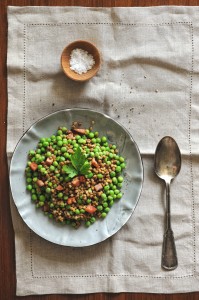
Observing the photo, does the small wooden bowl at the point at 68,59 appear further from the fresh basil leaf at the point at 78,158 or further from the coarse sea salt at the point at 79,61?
the fresh basil leaf at the point at 78,158

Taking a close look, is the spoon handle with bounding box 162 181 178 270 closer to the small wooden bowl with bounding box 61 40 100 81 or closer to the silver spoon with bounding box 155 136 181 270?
the silver spoon with bounding box 155 136 181 270

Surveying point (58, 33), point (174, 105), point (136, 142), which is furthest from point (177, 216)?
point (58, 33)

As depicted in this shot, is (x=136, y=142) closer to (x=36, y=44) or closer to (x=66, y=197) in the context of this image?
(x=66, y=197)

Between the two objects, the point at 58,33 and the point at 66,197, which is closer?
the point at 66,197

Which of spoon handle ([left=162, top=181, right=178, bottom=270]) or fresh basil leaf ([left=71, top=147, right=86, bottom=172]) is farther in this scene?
spoon handle ([left=162, top=181, right=178, bottom=270])

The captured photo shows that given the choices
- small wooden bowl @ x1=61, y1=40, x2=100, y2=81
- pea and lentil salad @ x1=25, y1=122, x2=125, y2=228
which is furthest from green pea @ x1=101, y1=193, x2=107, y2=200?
small wooden bowl @ x1=61, y1=40, x2=100, y2=81

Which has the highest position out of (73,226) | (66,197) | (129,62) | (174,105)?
(129,62)

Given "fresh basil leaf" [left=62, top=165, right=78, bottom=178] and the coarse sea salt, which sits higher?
the coarse sea salt
